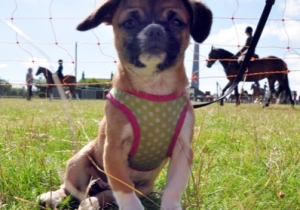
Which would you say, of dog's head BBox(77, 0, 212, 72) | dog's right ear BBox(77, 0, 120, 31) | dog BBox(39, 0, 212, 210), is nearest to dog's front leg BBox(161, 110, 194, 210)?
dog BBox(39, 0, 212, 210)

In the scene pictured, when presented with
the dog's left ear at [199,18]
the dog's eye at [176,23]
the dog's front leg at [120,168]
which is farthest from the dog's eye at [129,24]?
the dog's front leg at [120,168]

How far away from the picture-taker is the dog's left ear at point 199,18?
282cm

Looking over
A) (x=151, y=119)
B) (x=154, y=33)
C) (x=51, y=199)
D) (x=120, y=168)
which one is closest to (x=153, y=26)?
(x=154, y=33)

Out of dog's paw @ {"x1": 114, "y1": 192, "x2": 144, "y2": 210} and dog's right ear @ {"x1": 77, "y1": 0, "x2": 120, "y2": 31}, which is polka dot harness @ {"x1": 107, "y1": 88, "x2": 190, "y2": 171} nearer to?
dog's paw @ {"x1": 114, "y1": 192, "x2": 144, "y2": 210}

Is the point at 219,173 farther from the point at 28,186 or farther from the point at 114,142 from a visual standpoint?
the point at 28,186

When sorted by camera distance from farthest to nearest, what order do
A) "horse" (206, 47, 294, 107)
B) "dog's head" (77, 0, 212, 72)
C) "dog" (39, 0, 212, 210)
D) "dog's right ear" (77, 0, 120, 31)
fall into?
1. "horse" (206, 47, 294, 107)
2. "dog's right ear" (77, 0, 120, 31)
3. "dog's head" (77, 0, 212, 72)
4. "dog" (39, 0, 212, 210)

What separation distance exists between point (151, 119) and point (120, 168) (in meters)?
0.34

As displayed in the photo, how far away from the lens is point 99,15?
2.76m

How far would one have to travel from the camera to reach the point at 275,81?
1736 cm

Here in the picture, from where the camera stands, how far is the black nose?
2.54 m

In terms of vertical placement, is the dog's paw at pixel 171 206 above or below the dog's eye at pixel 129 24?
below

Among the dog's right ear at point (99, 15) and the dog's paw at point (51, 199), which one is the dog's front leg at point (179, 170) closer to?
the dog's paw at point (51, 199)

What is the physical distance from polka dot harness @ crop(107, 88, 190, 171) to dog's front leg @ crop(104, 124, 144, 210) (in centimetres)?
6

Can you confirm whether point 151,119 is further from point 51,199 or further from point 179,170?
point 51,199
